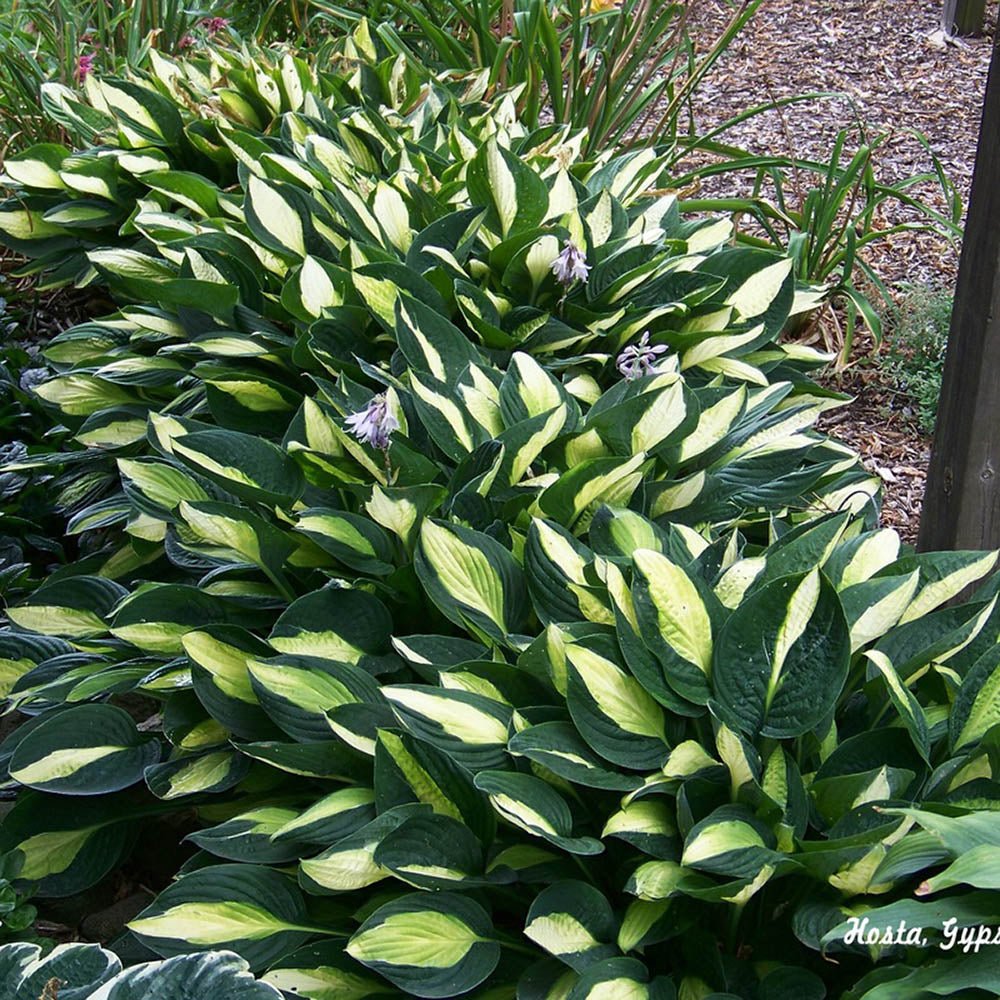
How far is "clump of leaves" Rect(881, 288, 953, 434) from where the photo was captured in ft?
13.1

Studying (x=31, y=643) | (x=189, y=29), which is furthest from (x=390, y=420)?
(x=189, y=29)

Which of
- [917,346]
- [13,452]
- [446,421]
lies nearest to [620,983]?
[446,421]

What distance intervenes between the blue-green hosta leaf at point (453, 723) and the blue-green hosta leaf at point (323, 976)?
28 cm

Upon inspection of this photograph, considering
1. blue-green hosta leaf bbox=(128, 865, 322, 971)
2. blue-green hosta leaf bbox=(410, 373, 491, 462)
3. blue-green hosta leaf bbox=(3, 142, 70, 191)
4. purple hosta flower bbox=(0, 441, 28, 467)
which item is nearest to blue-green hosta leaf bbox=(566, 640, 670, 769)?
blue-green hosta leaf bbox=(128, 865, 322, 971)

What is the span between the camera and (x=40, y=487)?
310 centimetres

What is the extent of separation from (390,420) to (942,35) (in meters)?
6.41

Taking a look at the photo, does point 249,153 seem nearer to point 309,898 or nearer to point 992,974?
point 309,898

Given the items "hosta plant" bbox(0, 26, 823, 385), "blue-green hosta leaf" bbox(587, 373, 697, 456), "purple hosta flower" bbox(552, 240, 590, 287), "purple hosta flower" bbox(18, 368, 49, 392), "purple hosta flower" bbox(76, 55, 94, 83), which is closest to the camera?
"blue-green hosta leaf" bbox(587, 373, 697, 456)

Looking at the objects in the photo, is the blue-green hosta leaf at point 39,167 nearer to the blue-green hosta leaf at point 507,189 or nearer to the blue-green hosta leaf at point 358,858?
the blue-green hosta leaf at point 507,189

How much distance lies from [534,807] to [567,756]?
72mm

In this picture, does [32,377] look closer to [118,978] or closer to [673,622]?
[673,622]

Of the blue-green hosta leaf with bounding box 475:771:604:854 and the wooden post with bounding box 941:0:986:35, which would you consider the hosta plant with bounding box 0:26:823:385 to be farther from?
the wooden post with bounding box 941:0:986:35

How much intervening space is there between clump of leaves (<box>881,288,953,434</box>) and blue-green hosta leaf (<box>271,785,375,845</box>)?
9.88 ft

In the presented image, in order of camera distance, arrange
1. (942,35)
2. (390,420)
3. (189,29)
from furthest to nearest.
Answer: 1. (942,35)
2. (189,29)
3. (390,420)
